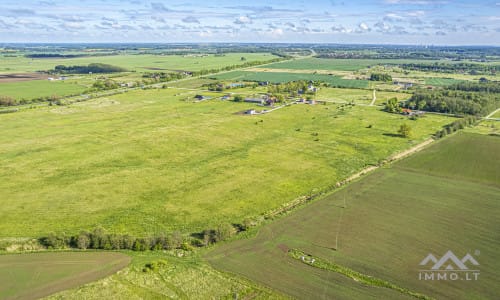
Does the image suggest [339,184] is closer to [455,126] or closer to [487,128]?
[455,126]

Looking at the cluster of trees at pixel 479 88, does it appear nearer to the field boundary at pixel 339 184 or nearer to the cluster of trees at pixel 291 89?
the cluster of trees at pixel 291 89

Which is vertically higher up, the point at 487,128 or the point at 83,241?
the point at 487,128

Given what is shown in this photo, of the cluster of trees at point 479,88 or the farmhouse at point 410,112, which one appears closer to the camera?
the farmhouse at point 410,112

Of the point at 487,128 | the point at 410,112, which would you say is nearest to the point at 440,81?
the point at 410,112

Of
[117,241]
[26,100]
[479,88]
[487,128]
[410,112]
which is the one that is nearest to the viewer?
[117,241]

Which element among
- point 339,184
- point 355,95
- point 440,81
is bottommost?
point 339,184

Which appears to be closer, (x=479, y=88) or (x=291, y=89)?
(x=479, y=88)

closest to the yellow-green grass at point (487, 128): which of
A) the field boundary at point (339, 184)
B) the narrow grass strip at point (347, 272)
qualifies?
the field boundary at point (339, 184)

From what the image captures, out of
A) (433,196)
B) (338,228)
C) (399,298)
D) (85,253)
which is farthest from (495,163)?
(85,253)
